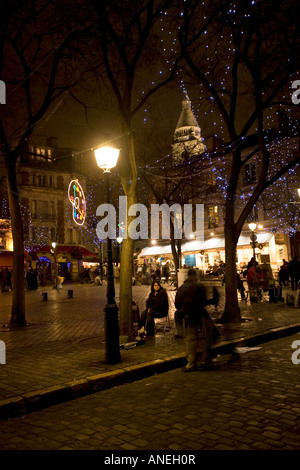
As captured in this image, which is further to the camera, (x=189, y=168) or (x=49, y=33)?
(x=189, y=168)

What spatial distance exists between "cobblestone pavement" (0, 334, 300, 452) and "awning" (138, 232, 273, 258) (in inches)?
1119

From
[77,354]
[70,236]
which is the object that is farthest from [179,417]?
[70,236]

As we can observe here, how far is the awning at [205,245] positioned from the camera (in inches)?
1342

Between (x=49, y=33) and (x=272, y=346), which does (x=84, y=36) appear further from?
(x=272, y=346)

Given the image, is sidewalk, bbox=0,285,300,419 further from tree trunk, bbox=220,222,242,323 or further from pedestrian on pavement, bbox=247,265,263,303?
pedestrian on pavement, bbox=247,265,263,303

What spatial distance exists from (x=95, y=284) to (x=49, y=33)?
955 inches

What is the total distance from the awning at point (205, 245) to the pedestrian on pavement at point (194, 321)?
Result: 27.6 m

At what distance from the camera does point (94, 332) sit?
1025cm

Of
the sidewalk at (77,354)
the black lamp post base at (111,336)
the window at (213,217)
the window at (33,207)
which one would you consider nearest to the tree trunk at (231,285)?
the sidewalk at (77,354)

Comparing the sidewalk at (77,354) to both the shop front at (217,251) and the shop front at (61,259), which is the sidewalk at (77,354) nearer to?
the shop front at (217,251)

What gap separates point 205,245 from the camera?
126ft

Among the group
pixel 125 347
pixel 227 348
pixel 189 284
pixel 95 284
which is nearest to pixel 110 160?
pixel 189 284

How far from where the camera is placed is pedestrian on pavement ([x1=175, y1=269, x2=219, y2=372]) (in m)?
6.73

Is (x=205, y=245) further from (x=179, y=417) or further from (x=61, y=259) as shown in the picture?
(x=179, y=417)
